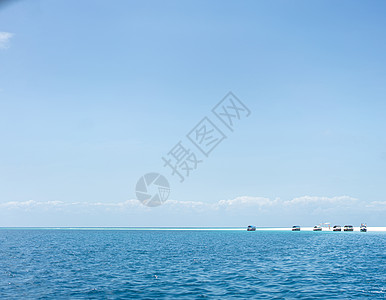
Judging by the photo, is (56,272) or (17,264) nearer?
(56,272)

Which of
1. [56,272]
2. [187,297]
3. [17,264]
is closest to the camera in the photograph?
[187,297]

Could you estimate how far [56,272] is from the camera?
143ft

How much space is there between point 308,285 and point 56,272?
32.4 metres

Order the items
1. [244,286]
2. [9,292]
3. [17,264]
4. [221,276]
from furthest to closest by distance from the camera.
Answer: [17,264], [221,276], [244,286], [9,292]

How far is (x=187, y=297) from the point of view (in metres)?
29.4

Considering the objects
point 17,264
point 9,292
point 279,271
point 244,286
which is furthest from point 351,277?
point 17,264

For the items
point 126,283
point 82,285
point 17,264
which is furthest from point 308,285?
point 17,264

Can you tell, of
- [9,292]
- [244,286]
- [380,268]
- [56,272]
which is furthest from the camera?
[380,268]

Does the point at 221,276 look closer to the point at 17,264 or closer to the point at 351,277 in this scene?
the point at 351,277

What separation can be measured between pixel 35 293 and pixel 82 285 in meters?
4.94

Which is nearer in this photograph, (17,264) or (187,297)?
(187,297)

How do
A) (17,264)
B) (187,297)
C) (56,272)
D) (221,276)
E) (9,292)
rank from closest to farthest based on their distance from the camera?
(187,297), (9,292), (221,276), (56,272), (17,264)

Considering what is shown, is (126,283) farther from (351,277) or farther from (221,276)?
(351,277)

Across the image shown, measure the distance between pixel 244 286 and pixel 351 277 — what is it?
1588cm
